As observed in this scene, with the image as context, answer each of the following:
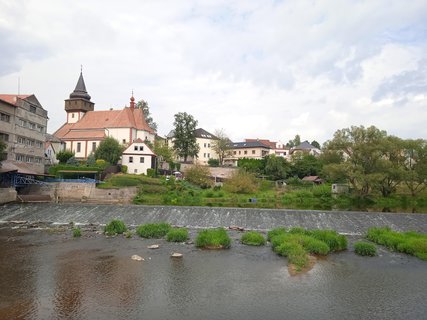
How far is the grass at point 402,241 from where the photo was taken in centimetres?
2636

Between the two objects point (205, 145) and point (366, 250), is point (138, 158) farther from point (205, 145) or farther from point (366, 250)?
point (366, 250)

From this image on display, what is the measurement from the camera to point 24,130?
58719 mm

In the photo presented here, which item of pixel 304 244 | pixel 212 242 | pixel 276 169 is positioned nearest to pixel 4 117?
pixel 212 242

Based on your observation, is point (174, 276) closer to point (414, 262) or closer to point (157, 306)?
point (157, 306)

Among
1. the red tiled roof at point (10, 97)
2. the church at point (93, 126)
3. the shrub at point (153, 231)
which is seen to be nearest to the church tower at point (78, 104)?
the church at point (93, 126)

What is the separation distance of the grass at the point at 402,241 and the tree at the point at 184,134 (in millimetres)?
56548

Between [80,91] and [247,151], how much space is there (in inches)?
1854

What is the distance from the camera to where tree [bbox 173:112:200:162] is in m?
83.4

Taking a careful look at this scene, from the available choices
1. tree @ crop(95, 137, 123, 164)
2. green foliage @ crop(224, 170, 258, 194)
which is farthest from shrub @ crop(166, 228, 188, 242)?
tree @ crop(95, 137, 123, 164)

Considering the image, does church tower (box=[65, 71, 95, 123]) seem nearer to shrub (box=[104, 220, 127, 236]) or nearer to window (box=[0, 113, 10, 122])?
window (box=[0, 113, 10, 122])

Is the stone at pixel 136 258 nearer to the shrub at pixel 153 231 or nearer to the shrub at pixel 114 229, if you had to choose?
the shrub at pixel 153 231

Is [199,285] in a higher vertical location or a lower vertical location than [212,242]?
lower

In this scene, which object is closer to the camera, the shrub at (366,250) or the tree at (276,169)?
the shrub at (366,250)

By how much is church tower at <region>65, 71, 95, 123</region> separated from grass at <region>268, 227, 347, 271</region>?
67704 millimetres
